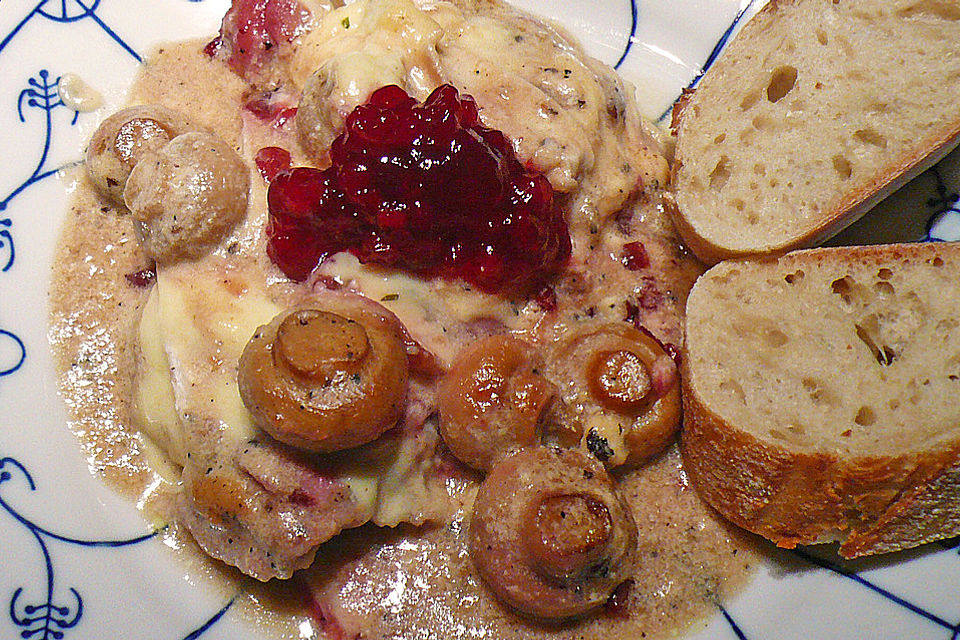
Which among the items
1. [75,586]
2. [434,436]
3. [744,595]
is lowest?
[744,595]

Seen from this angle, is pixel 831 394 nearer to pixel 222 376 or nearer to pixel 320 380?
pixel 320 380

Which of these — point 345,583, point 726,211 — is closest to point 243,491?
point 345,583

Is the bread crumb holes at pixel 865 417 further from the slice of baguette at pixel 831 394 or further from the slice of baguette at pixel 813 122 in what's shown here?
the slice of baguette at pixel 813 122

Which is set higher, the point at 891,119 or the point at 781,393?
the point at 891,119

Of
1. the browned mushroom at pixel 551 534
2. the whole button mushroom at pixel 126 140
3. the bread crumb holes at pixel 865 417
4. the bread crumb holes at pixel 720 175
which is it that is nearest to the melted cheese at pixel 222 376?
the browned mushroom at pixel 551 534

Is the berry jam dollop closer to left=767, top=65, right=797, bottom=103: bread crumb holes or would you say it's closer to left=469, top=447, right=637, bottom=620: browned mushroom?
left=469, top=447, right=637, bottom=620: browned mushroom

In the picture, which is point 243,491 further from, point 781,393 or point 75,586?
point 781,393
